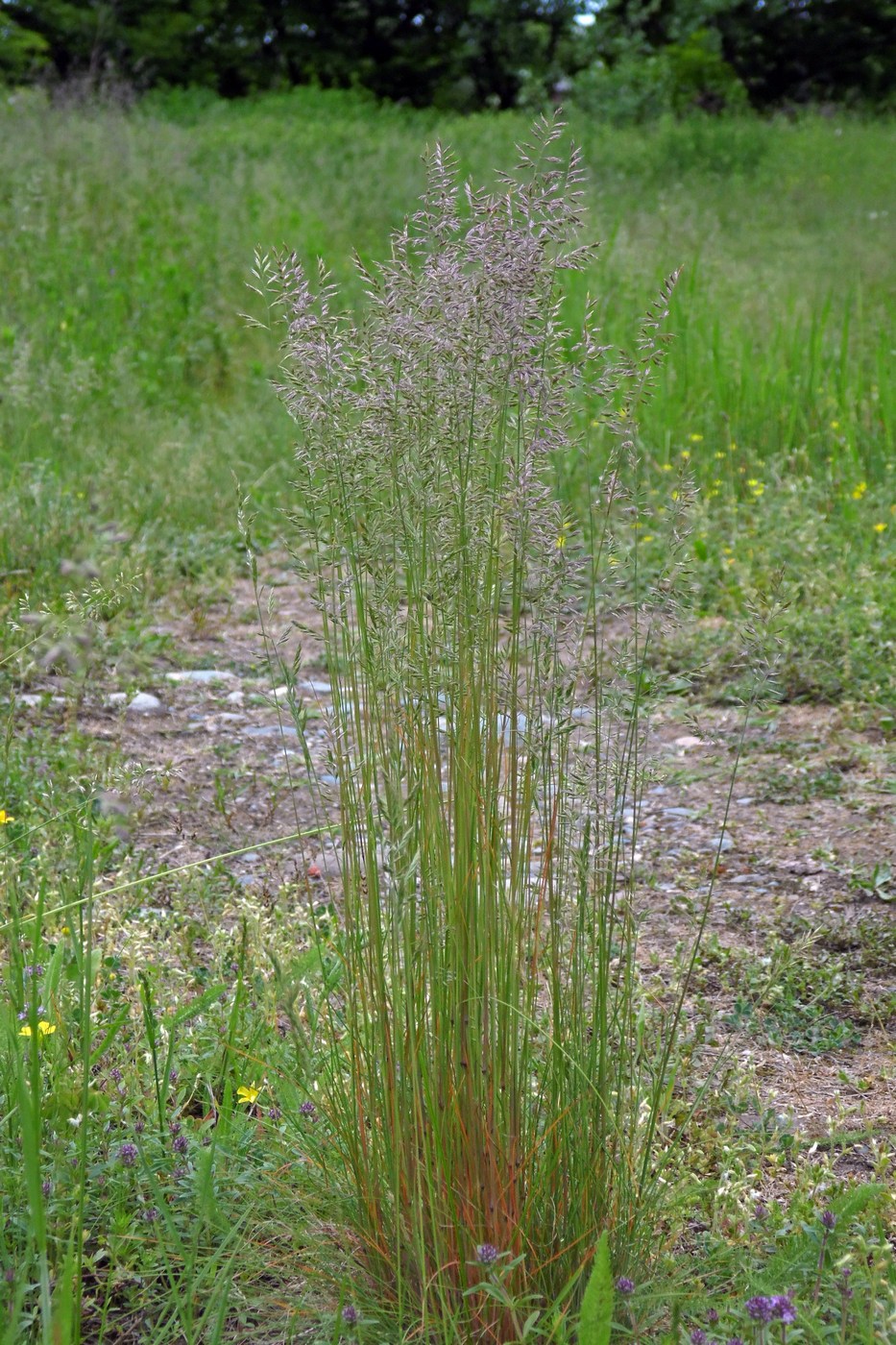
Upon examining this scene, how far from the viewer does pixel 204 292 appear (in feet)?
27.1

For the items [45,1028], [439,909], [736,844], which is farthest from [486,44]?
[439,909]

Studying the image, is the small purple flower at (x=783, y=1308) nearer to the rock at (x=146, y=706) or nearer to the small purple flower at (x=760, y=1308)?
the small purple flower at (x=760, y=1308)

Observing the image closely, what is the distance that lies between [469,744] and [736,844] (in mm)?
1887

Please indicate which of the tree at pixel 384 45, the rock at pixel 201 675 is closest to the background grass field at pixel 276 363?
the rock at pixel 201 675

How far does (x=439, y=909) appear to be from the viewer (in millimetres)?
1550

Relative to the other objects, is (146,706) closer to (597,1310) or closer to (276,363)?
(597,1310)

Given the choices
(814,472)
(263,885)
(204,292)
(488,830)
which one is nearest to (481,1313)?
(488,830)

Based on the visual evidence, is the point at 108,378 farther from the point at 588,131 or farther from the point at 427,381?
the point at 588,131

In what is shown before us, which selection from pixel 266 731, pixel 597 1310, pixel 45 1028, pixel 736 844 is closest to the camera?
pixel 597 1310

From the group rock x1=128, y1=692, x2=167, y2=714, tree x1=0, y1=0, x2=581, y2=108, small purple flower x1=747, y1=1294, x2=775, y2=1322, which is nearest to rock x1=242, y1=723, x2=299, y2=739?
rock x1=128, y1=692, x2=167, y2=714

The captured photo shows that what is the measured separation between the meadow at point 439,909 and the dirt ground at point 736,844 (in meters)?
0.01

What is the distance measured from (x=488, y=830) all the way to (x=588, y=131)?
1749 cm

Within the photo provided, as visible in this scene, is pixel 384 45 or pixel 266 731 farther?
pixel 384 45

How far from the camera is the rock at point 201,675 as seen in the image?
13.9 feet
